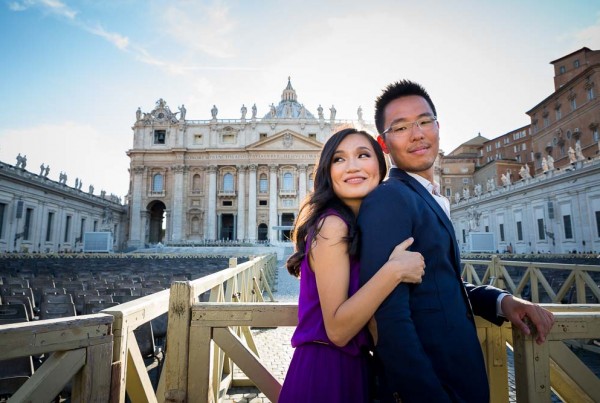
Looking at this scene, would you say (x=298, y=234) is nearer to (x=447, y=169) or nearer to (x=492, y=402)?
(x=492, y=402)

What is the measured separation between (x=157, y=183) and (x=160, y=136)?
724cm

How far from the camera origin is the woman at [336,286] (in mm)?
1330

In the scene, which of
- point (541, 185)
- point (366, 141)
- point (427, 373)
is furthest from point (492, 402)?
point (541, 185)

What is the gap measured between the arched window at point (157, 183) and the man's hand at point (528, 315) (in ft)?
165

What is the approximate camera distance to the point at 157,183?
47250mm

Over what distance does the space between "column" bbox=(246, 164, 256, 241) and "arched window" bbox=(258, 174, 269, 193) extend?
1.28 meters

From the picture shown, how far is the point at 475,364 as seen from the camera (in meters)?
1.40

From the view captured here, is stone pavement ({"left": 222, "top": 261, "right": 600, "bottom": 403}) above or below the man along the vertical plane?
below

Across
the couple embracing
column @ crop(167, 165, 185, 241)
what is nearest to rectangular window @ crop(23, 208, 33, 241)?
column @ crop(167, 165, 185, 241)

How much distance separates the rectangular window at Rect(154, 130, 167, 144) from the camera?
48.2 metres

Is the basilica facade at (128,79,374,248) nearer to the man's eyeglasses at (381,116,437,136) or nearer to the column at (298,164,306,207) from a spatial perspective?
the column at (298,164,306,207)

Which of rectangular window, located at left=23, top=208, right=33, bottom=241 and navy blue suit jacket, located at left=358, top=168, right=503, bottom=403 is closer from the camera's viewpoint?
navy blue suit jacket, located at left=358, top=168, right=503, bottom=403

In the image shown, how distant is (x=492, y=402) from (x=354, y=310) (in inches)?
64.2

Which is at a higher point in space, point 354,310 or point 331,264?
point 331,264
